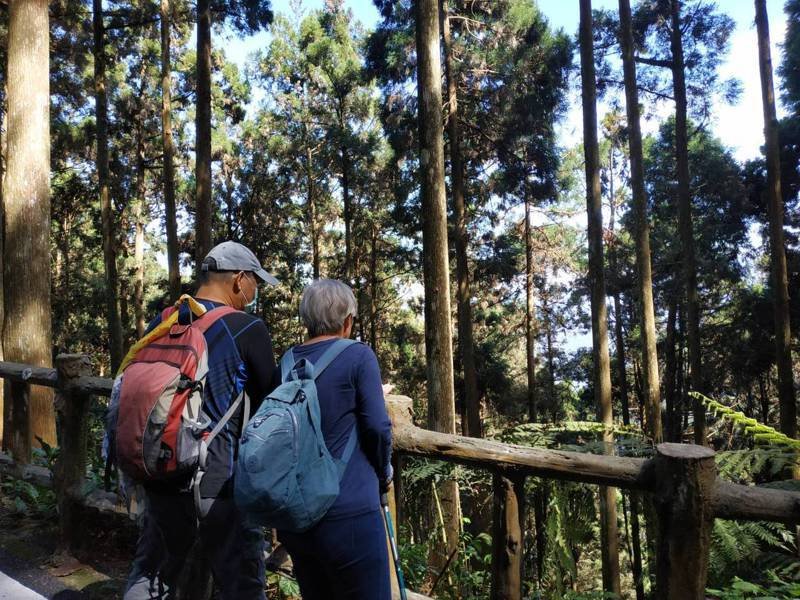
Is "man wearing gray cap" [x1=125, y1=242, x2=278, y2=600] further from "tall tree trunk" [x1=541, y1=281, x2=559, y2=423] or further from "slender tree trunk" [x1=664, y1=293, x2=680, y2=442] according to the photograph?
"tall tree trunk" [x1=541, y1=281, x2=559, y2=423]

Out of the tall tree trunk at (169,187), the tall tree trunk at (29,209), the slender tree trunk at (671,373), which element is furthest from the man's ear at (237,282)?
the slender tree trunk at (671,373)

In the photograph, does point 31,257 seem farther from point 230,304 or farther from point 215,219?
point 215,219

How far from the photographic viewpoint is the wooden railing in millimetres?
2096

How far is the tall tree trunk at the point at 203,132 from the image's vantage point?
12648 mm

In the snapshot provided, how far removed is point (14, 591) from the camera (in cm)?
363

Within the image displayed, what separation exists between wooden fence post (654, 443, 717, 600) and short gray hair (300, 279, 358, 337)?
50.0 inches

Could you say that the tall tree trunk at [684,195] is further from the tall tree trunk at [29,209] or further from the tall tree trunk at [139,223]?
the tall tree trunk at [139,223]

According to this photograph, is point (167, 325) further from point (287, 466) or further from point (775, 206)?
point (775, 206)

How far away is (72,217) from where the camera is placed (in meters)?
28.1

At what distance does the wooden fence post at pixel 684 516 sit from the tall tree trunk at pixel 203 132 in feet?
37.1

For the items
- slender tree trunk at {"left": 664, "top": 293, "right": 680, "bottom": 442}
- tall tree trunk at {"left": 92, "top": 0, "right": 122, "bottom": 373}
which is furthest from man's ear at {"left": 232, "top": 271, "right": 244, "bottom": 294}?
slender tree trunk at {"left": 664, "top": 293, "right": 680, "bottom": 442}

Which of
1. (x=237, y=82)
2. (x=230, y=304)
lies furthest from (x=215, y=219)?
(x=230, y=304)

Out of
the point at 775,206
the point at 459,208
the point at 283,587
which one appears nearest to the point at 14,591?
the point at 283,587

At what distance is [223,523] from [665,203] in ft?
93.3
